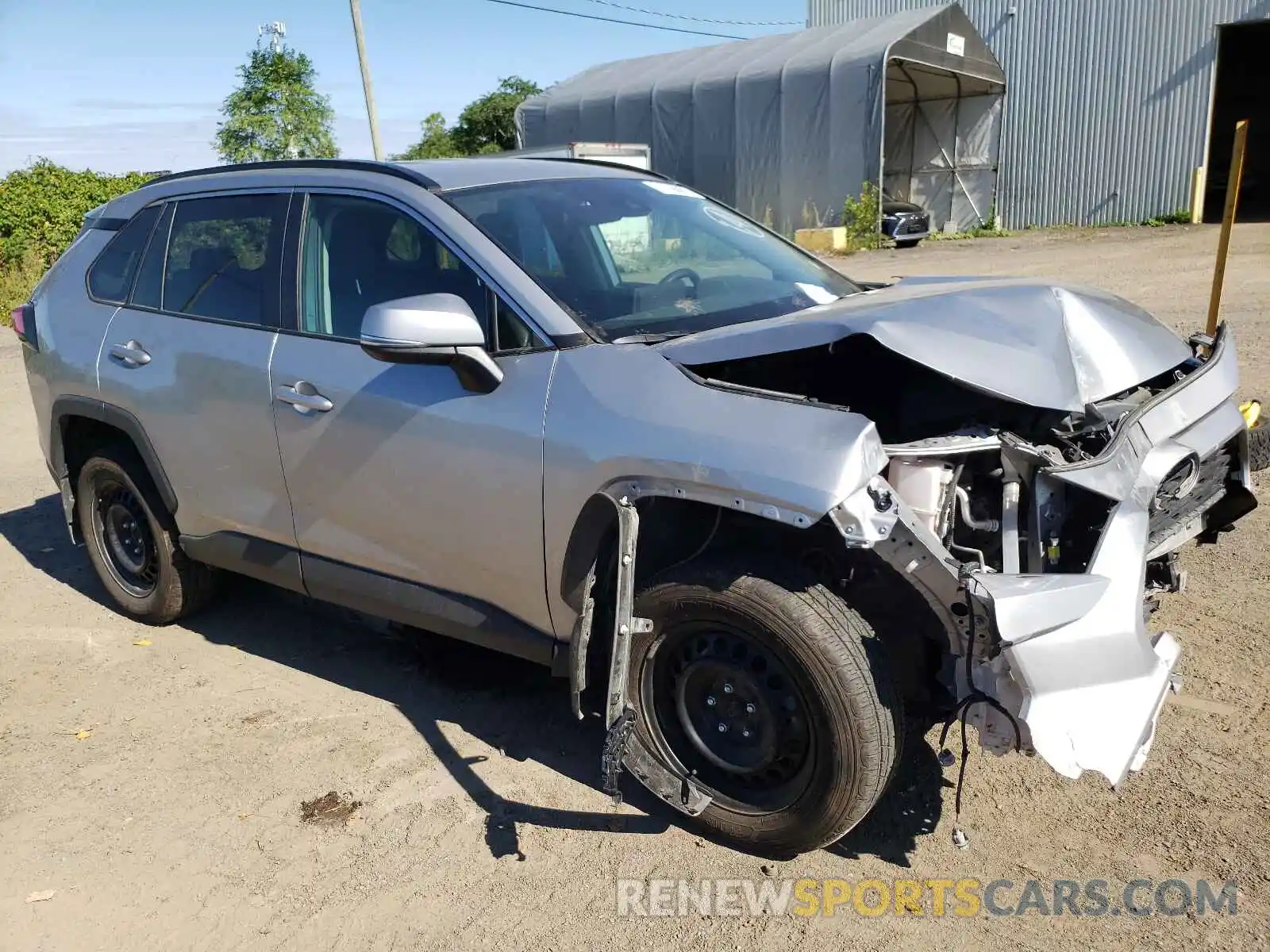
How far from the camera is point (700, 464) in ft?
8.90

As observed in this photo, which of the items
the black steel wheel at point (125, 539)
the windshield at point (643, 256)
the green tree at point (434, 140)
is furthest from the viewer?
the green tree at point (434, 140)

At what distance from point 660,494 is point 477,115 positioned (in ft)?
153

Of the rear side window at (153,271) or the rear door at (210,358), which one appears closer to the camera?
the rear door at (210,358)

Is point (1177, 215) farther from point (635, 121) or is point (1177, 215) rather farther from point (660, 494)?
point (660, 494)

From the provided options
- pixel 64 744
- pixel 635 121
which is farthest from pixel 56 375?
pixel 635 121

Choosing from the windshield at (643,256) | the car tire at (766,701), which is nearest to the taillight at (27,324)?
the windshield at (643,256)

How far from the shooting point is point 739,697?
115 inches

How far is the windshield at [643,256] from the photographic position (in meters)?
3.38

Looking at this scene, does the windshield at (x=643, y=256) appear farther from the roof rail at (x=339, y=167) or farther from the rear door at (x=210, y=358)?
the rear door at (x=210, y=358)

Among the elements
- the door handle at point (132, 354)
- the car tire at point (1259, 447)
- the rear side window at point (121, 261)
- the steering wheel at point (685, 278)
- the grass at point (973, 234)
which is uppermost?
the rear side window at point (121, 261)

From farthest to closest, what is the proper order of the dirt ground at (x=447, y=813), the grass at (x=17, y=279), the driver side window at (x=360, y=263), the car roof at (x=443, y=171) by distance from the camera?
the grass at (x=17, y=279) → the car roof at (x=443, y=171) → the driver side window at (x=360, y=263) → the dirt ground at (x=447, y=813)

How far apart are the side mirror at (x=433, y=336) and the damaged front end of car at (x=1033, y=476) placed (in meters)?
0.59

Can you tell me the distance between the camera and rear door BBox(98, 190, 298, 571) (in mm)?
3869

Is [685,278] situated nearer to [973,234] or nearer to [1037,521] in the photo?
[1037,521]
